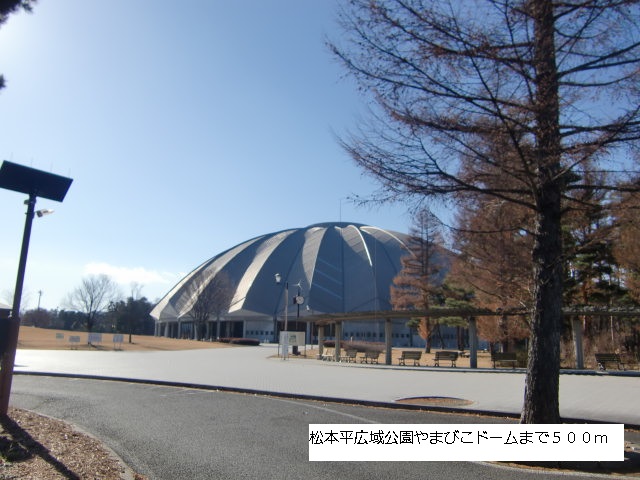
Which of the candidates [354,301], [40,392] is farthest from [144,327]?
[40,392]

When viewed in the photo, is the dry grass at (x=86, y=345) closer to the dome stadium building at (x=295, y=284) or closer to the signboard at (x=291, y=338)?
the signboard at (x=291, y=338)

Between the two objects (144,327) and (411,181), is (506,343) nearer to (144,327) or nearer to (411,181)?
(411,181)

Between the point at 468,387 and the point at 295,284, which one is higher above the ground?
the point at 295,284

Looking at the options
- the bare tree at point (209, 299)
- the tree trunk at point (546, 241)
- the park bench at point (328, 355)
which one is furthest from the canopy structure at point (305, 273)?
the tree trunk at point (546, 241)

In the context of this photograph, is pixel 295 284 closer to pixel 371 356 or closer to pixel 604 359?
pixel 371 356

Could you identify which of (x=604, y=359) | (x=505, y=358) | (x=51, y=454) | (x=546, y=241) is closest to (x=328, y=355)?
(x=505, y=358)

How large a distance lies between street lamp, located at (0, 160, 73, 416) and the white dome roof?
64187 mm

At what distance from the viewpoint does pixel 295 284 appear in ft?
259

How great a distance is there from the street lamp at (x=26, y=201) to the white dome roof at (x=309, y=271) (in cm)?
6419

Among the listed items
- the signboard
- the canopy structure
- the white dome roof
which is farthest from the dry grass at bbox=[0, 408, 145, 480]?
the white dome roof

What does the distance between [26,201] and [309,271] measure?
236 feet

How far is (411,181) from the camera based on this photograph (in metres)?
7.95

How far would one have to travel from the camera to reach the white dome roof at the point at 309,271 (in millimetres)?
76500

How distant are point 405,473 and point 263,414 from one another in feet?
15.6
